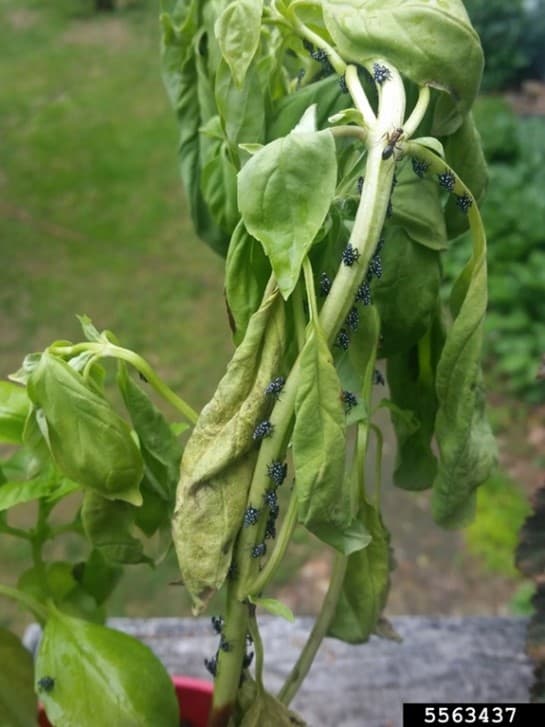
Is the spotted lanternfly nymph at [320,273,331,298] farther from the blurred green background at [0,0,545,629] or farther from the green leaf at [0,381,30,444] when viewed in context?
the blurred green background at [0,0,545,629]

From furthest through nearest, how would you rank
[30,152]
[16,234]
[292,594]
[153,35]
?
[153,35] < [30,152] < [16,234] < [292,594]

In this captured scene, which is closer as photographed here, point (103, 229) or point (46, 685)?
point (46, 685)

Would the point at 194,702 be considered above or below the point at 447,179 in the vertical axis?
below

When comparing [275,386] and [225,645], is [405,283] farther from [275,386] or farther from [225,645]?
[225,645]

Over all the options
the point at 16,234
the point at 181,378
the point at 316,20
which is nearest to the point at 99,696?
the point at 316,20

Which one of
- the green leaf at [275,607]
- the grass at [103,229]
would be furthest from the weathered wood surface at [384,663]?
the grass at [103,229]

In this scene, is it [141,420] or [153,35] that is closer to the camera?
[141,420]

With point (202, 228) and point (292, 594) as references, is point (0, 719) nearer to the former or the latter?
point (202, 228)

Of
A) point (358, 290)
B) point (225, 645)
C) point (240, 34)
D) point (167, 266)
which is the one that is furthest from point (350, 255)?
point (167, 266)
